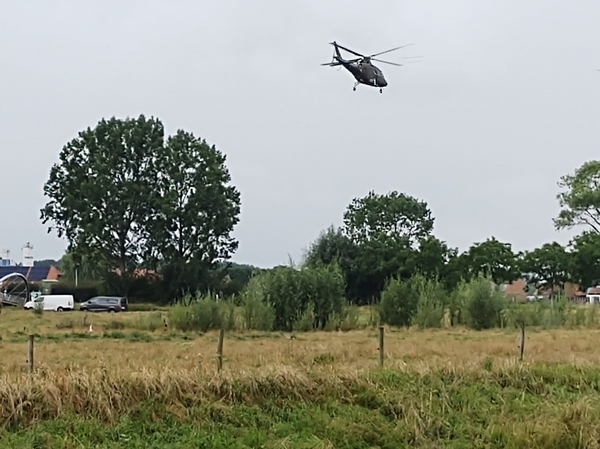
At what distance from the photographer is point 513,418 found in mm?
11867

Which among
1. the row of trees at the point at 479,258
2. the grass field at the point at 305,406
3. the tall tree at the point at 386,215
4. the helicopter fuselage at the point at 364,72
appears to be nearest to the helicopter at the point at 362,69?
the helicopter fuselage at the point at 364,72

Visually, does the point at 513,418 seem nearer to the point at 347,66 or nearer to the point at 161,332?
the point at 347,66

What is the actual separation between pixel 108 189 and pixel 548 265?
35394 mm

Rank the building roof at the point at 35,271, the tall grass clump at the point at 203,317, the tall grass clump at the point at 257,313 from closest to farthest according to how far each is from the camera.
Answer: the tall grass clump at the point at 203,317, the tall grass clump at the point at 257,313, the building roof at the point at 35,271

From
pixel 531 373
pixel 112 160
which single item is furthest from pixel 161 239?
pixel 531 373

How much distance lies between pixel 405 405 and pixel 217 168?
51.0 m

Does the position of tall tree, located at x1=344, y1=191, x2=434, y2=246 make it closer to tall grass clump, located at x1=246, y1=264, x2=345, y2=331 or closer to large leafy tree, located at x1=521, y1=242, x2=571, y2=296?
large leafy tree, located at x1=521, y1=242, x2=571, y2=296

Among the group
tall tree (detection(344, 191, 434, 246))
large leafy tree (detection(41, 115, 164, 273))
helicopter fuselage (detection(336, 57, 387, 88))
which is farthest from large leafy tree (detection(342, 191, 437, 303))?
helicopter fuselage (detection(336, 57, 387, 88))

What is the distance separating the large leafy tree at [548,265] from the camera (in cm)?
6019

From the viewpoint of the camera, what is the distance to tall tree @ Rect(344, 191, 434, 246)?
80375 millimetres

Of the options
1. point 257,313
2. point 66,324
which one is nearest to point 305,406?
point 257,313

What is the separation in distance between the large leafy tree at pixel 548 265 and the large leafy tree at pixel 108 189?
30.6 meters

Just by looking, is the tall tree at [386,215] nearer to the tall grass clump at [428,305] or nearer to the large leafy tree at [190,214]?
the large leafy tree at [190,214]

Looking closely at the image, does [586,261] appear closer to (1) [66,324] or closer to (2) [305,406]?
(1) [66,324]
